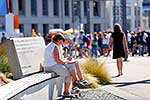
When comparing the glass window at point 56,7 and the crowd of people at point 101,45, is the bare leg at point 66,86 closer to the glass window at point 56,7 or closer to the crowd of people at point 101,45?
the crowd of people at point 101,45

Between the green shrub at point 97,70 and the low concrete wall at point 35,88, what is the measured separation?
2.17m

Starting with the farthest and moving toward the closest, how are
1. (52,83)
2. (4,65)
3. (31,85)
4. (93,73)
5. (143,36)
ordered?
(143,36) → (93,73) → (4,65) → (52,83) → (31,85)

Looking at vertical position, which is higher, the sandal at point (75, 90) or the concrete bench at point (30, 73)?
the concrete bench at point (30, 73)

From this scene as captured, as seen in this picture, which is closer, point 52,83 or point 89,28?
point 52,83

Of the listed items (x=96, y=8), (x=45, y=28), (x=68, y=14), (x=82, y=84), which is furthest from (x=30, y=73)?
(x=96, y=8)

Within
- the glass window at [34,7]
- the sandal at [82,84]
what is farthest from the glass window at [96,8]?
the sandal at [82,84]

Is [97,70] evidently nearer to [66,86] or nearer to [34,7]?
[66,86]

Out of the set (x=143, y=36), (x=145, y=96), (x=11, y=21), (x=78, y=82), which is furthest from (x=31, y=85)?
(x=143, y=36)

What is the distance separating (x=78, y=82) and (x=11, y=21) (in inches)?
478

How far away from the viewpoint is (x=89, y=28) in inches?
2968

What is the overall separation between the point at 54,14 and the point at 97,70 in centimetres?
6122

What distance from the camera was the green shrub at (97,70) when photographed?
11992mm

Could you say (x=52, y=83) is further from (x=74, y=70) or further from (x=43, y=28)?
(x=43, y=28)

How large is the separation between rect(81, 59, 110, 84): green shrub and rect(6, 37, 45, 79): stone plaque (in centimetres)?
186
